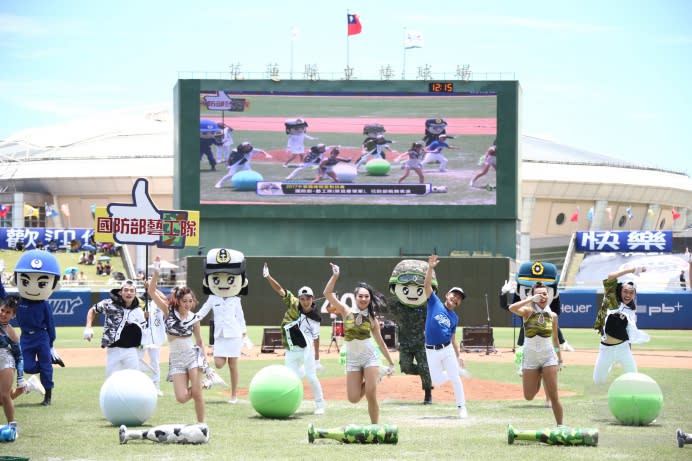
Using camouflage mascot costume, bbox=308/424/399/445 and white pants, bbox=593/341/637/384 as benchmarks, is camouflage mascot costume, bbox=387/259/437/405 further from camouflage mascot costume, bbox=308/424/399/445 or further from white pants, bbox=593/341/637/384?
camouflage mascot costume, bbox=308/424/399/445

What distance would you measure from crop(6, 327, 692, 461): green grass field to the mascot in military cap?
2.64 ft

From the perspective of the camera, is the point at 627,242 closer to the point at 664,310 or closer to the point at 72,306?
the point at 664,310

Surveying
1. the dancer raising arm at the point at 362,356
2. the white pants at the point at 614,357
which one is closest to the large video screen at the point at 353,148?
the white pants at the point at 614,357

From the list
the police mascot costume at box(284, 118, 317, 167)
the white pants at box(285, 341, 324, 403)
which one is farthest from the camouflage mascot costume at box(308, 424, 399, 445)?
the police mascot costume at box(284, 118, 317, 167)

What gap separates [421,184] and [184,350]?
3839 cm

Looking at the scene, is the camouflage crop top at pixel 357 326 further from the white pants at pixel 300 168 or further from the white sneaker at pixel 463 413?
the white pants at pixel 300 168

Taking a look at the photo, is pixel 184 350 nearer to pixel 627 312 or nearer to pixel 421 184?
pixel 627 312

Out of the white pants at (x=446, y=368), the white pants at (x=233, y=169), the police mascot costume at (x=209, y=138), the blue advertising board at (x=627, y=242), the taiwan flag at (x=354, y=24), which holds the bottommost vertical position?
the white pants at (x=446, y=368)

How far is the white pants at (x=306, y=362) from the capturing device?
1642cm

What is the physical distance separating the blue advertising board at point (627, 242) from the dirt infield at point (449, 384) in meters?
27.6

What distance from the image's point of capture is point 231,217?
5216 centimetres

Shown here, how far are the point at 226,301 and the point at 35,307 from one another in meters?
3.24

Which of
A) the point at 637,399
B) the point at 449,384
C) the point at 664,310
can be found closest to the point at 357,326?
the point at 637,399

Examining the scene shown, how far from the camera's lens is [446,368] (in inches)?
634
